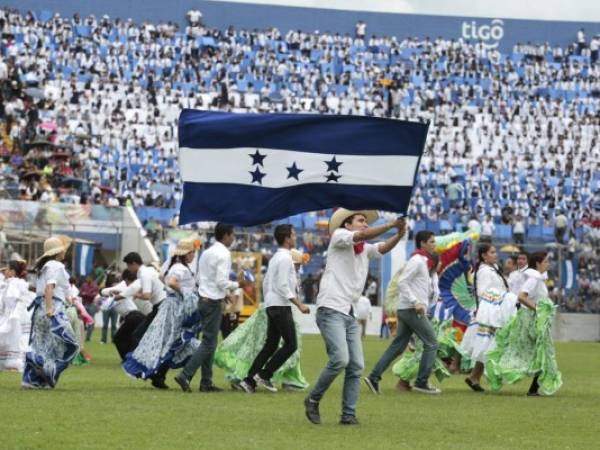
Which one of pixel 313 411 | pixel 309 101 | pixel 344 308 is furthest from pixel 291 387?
pixel 309 101

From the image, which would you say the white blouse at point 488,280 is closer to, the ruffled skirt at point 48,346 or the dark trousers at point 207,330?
the dark trousers at point 207,330

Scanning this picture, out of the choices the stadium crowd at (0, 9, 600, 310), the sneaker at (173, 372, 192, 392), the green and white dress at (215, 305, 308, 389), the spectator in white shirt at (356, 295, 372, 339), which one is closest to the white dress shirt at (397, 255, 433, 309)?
the green and white dress at (215, 305, 308, 389)

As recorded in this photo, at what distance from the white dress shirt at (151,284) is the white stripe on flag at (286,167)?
5819mm

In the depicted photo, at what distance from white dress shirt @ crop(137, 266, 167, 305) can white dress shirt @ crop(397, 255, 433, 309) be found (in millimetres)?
4014

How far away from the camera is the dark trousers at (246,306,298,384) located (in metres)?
15.4

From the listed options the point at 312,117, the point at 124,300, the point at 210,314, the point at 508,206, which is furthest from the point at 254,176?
the point at 508,206

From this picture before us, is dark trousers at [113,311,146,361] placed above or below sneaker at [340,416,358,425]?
below

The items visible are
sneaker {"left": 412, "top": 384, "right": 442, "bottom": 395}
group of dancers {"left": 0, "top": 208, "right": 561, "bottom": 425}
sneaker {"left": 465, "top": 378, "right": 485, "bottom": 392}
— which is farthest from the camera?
sneaker {"left": 465, "top": 378, "right": 485, "bottom": 392}

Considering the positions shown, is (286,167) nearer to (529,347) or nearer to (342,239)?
(342,239)

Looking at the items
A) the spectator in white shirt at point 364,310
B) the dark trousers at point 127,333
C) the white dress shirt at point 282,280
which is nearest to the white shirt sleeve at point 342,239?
the white dress shirt at point 282,280

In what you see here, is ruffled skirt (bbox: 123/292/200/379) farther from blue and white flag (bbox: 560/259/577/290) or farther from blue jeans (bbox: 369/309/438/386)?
blue and white flag (bbox: 560/259/577/290)

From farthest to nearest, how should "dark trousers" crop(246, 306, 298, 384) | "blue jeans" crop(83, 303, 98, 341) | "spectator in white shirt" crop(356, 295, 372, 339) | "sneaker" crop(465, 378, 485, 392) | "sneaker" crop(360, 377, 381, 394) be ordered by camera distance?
1. "spectator in white shirt" crop(356, 295, 372, 339)
2. "blue jeans" crop(83, 303, 98, 341)
3. "sneaker" crop(465, 378, 485, 392)
4. "sneaker" crop(360, 377, 381, 394)
5. "dark trousers" crop(246, 306, 298, 384)

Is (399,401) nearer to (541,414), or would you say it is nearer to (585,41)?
(541,414)

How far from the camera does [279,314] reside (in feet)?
50.7
